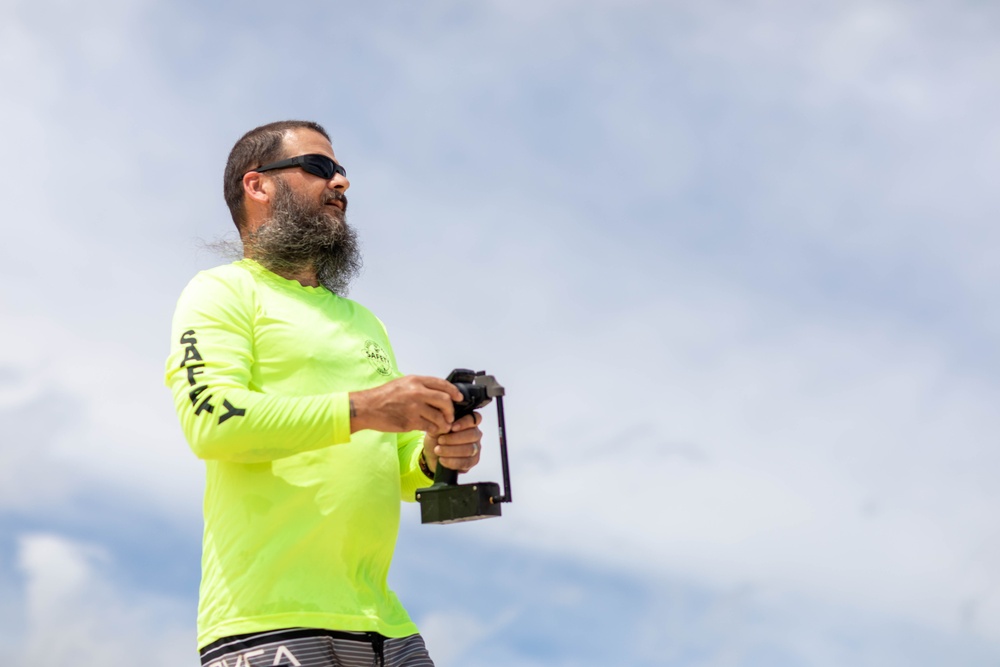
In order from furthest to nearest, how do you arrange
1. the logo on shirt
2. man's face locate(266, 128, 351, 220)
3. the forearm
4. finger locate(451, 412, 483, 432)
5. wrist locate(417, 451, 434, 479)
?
1. man's face locate(266, 128, 351, 220)
2. wrist locate(417, 451, 434, 479)
3. the logo on shirt
4. finger locate(451, 412, 483, 432)
5. the forearm

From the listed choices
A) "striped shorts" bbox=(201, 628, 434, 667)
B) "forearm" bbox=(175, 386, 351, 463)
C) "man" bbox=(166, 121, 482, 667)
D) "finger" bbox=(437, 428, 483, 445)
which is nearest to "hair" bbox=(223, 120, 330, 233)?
"man" bbox=(166, 121, 482, 667)

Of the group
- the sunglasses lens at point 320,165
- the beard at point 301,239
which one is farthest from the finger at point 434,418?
the sunglasses lens at point 320,165

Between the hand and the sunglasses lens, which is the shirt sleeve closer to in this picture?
the hand

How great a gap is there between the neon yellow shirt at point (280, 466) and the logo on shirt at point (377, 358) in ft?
0.21

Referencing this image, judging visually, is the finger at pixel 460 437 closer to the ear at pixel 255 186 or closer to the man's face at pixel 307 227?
the man's face at pixel 307 227

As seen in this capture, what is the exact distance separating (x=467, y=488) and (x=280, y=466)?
859 millimetres

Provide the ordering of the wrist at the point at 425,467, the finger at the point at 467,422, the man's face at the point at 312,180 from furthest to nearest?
the man's face at the point at 312,180, the wrist at the point at 425,467, the finger at the point at 467,422

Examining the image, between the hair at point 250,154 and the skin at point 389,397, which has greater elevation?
the hair at point 250,154

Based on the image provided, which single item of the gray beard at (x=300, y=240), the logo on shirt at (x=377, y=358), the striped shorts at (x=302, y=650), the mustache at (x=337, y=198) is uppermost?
the mustache at (x=337, y=198)

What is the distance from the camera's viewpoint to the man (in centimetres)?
444

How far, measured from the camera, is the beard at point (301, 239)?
5.38 m

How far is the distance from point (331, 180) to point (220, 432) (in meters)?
1.74

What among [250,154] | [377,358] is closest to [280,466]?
[377,358]

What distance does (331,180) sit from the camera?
5.64 meters
